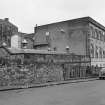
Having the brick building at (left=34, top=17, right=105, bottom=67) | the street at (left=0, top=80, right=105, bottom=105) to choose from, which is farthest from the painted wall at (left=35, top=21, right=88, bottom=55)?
the street at (left=0, top=80, right=105, bottom=105)

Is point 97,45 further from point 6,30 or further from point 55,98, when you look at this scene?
point 55,98

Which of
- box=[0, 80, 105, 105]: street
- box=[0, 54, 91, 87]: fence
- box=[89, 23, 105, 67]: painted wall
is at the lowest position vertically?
box=[0, 80, 105, 105]: street

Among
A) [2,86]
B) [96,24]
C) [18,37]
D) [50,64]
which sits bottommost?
[2,86]

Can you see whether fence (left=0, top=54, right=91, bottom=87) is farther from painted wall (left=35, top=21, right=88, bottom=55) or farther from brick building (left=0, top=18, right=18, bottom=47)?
brick building (left=0, top=18, right=18, bottom=47)

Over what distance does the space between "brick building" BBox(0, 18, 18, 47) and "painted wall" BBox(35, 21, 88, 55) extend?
24.5 ft

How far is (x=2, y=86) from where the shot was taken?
60.9 ft

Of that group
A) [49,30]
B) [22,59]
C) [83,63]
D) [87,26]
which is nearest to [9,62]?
[22,59]

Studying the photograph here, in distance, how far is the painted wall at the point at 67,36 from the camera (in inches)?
1421

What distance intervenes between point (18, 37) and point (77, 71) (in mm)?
14411

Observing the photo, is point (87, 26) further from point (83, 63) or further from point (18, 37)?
point (18, 37)

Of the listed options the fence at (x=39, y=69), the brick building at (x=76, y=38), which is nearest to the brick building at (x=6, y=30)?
the brick building at (x=76, y=38)

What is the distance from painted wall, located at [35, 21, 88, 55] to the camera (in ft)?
118

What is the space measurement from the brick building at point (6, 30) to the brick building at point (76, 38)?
6.55m

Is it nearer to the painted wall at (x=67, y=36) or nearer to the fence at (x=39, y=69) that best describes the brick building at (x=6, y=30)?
the painted wall at (x=67, y=36)
